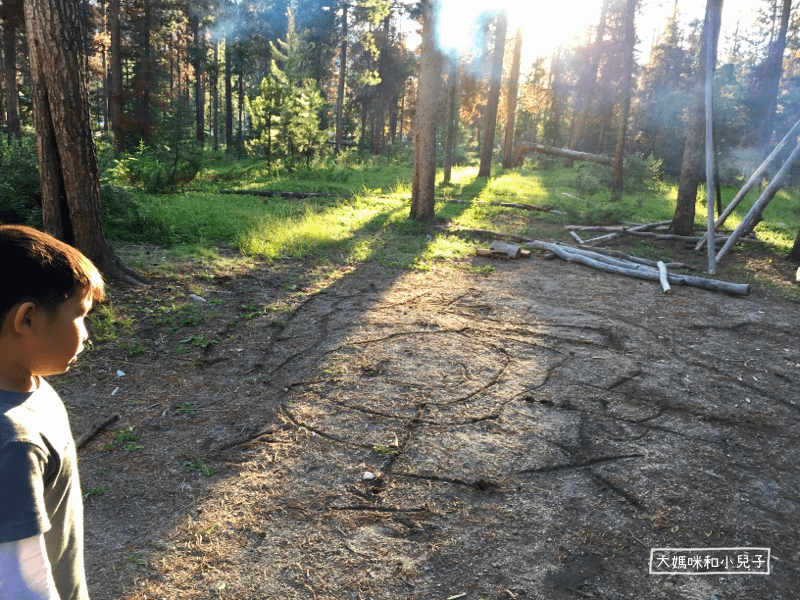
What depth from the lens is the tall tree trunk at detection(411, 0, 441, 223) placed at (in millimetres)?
11586

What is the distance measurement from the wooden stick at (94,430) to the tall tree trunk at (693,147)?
11.2m

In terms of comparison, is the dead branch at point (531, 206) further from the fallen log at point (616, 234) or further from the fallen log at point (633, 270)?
the fallen log at point (633, 270)

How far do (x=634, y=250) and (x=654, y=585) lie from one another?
8.71 metres

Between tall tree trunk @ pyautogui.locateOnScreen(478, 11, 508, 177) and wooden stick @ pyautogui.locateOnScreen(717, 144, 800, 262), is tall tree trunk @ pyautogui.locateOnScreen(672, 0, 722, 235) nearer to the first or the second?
wooden stick @ pyautogui.locateOnScreen(717, 144, 800, 262)

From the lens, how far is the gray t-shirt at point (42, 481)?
41.7 inches

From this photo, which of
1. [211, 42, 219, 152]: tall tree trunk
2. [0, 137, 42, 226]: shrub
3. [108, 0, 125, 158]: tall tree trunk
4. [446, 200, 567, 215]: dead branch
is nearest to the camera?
[0, 137, 42, 226]: shrub

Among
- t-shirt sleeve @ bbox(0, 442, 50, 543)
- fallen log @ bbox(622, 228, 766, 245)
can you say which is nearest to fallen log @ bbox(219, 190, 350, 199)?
fallen log @ bbox(622, 228, 766, 245)

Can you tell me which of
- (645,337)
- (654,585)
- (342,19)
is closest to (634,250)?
(645,337)

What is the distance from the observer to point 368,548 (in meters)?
2.75

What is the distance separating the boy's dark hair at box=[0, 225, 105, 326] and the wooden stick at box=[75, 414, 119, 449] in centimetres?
275

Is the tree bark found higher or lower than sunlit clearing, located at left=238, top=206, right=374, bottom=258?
higher

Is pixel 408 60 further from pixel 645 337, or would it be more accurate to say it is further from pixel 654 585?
pixel 654 585

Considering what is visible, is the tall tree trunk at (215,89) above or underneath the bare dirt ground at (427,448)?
above

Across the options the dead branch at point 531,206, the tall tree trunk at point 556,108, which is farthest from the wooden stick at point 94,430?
the tall tree trunk at point 556,108
